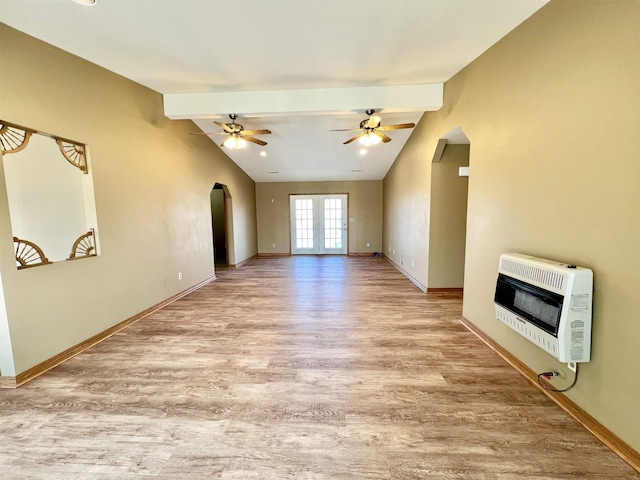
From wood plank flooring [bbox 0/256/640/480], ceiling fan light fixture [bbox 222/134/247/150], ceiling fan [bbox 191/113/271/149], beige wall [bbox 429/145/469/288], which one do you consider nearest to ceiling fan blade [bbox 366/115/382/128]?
beige wall [bbox 429/145/469/288]

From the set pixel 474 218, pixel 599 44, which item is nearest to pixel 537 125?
pixel 599 44

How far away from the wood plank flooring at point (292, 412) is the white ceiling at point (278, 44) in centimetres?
289

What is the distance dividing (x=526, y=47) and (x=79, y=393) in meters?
4.46

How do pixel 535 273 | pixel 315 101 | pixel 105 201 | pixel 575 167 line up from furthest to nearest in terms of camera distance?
1. pixel 315 101
2. pixel 105 201
3. pixel 535 273
4. pixel 575 167

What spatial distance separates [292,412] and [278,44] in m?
3.09

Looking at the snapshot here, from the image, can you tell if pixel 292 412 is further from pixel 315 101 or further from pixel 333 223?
pixel 333 223

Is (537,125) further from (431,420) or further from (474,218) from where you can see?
(431,420)

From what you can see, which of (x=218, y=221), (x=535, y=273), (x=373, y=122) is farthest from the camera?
(x=218, y=221)

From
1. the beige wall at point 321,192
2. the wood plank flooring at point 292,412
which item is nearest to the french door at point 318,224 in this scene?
the beige wall at point 321,192

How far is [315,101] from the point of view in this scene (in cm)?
349

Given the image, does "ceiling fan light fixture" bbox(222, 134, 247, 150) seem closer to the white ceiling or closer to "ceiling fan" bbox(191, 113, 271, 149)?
"ceiling fan" bbox(191, 113, 271, 149)

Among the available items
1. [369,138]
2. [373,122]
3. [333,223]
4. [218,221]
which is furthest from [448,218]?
[218,221]

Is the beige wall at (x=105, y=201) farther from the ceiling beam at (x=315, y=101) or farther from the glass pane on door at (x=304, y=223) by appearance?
the glass pane on door at (x=304, y=223)

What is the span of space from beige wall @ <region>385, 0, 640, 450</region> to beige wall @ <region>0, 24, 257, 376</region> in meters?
4.06
